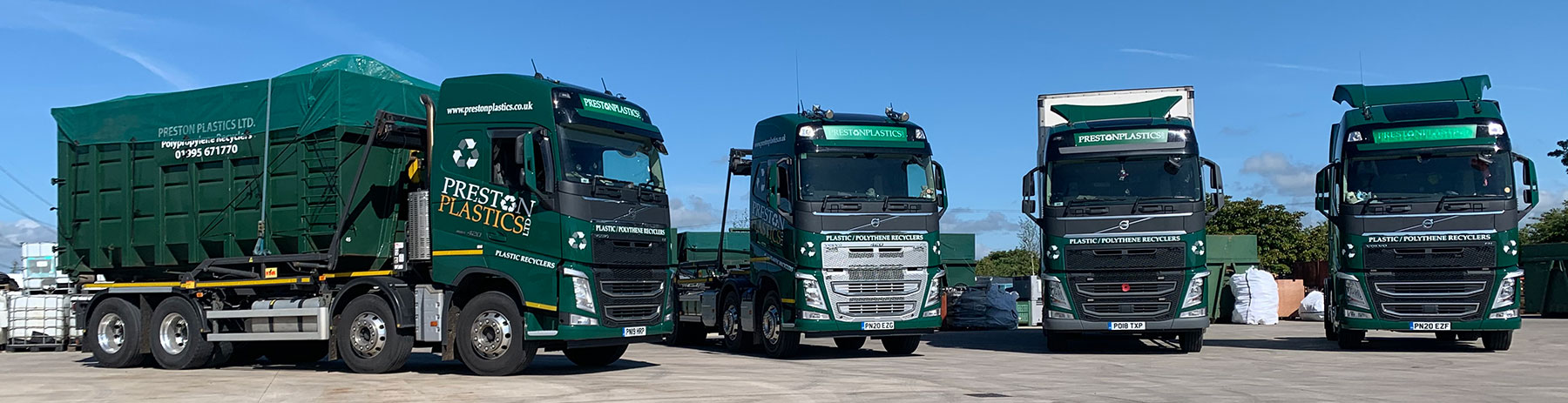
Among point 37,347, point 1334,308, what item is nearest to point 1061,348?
point 1334,308

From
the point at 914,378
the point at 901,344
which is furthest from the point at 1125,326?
the point at 914,378

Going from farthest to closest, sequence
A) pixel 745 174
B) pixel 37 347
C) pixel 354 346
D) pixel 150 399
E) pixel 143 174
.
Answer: pixel 37 347 < pixel 745 174 < pixel 143 174 < pixel 354 346 < pixel 150 399

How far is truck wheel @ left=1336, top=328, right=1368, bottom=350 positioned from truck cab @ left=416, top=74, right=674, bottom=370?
9.62m

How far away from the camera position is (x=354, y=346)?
14.3 meters

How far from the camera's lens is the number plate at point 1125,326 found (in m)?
17.0

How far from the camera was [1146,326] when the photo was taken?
16.9 m

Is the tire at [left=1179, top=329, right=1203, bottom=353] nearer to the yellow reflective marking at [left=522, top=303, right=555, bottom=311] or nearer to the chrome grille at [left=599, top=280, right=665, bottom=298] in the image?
the chrome grille at [left=599, top=280, right=665, bottom=298]

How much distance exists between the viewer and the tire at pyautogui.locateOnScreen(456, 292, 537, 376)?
43.7ft

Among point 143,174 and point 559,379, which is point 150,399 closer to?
point 559,379

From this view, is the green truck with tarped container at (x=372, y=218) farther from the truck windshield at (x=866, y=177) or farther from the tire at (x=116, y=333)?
the truck windshield at (x=866, y=177)

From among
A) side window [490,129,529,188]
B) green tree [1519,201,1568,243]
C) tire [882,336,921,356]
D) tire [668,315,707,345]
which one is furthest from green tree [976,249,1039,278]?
side window [490,129,529,188]

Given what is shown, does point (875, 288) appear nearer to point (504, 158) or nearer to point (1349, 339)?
point (504, 158)

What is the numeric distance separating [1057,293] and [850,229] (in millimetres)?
2974

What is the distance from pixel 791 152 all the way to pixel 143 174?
7862 millimetres
